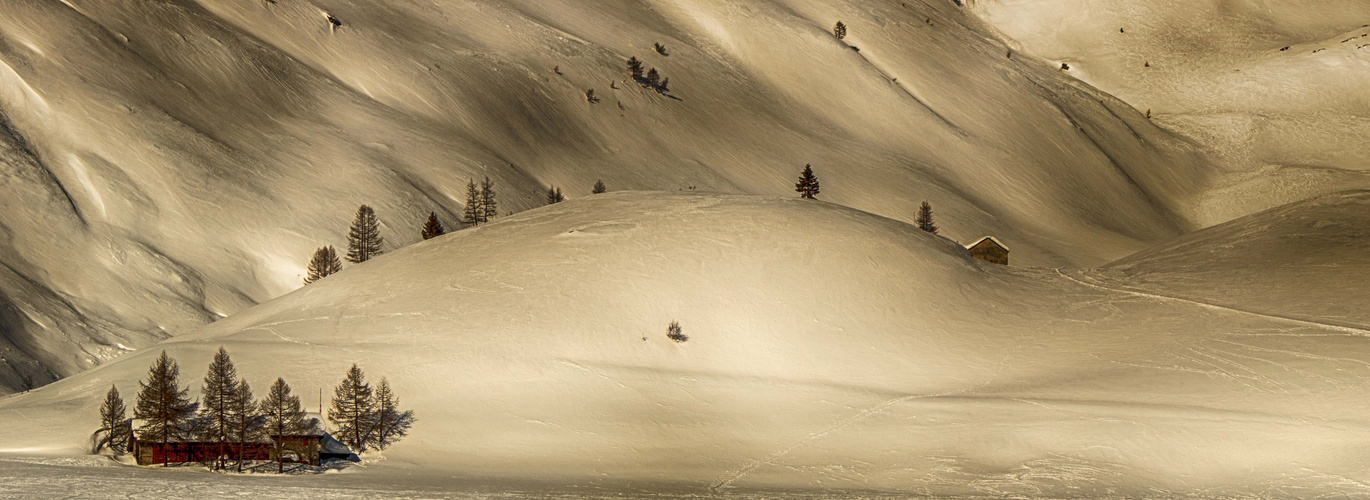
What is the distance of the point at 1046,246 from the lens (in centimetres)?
10856

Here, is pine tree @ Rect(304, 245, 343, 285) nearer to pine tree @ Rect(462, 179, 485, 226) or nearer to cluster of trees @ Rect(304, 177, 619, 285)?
cluster of trees @ Rect(304, 177, 619, 285)

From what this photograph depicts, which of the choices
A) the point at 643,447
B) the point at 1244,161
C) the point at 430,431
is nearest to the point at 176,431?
the point at 430,431

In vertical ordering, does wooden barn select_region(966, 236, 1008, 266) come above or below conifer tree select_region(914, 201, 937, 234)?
below

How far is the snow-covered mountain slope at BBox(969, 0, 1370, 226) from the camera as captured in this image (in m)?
126

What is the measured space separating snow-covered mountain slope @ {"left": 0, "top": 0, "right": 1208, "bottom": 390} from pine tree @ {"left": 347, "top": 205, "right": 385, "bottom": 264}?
7.86 ft

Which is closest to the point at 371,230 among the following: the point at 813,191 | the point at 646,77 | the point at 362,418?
the point at 813,191

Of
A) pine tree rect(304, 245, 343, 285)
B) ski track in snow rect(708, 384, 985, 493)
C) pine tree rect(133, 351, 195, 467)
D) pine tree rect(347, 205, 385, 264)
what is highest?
pine tree rect(347, 205, 385, 264)

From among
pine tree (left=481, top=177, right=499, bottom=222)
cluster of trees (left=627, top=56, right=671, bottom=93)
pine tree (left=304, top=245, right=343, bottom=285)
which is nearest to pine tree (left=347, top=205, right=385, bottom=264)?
pine tree (left=304, top=245, right=343, bottom=285)

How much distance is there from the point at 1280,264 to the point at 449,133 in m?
54.8

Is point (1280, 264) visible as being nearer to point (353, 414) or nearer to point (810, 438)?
point (810, 438)

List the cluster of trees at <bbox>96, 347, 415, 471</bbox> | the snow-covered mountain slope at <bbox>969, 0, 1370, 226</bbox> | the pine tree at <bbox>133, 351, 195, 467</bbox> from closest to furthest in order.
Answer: the pine tree at <bbox>133, 351, 195, 467</bbox>, the cluster of trees at <bbox>96, 347, 415, 471</bbox>, the snow-covered mountain slope at <bbox>969, 0, 1370, 226</bbox>

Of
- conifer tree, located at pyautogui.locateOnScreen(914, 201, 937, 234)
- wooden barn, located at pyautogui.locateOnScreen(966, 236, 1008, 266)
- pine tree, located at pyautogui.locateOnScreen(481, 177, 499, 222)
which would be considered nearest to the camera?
wooden barn, located at pyautogui.locateOnScreen(966, 236, 1008, 266)

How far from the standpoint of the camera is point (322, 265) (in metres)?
79.7

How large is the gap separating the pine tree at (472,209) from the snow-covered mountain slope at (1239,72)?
64.7m
